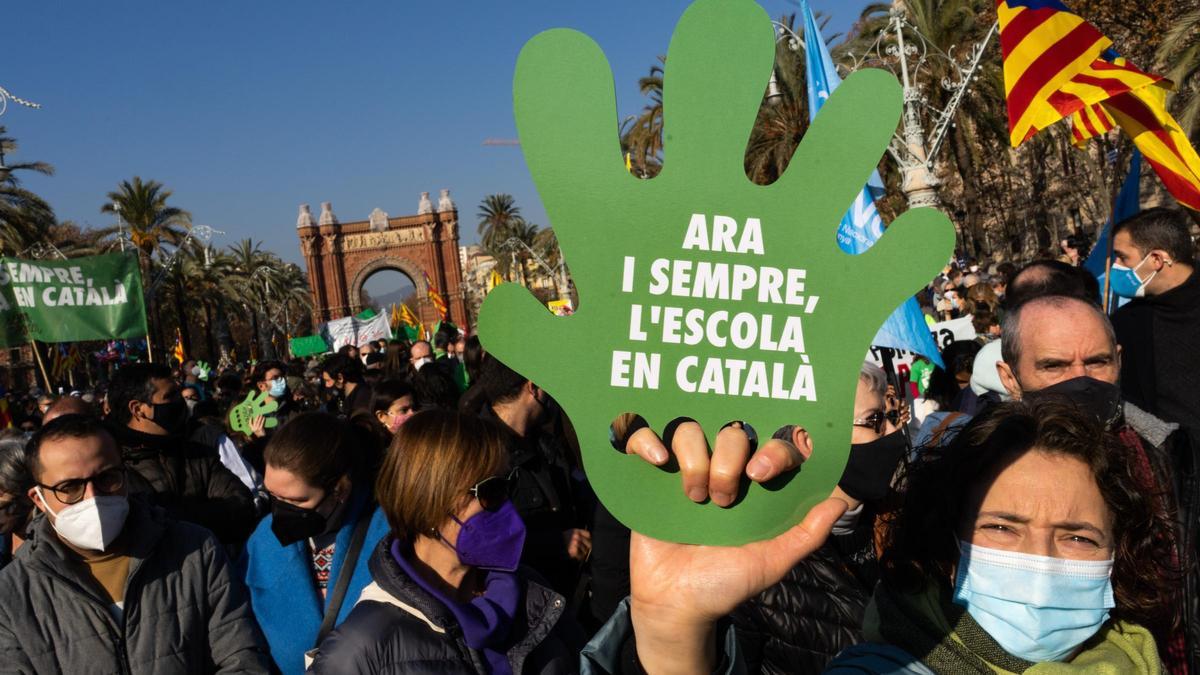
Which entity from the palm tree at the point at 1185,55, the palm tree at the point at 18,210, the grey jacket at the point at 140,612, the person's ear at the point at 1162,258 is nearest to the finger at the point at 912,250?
the grey jacket at the point at 140,612

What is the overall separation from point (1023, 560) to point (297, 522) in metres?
2.20

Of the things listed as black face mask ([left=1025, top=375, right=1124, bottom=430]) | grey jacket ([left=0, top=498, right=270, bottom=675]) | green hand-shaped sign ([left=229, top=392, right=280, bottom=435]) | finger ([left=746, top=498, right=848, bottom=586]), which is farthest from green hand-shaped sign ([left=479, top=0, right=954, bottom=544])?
green hand-shaped sign ([left=229, top=392, right=280, bottom=435])

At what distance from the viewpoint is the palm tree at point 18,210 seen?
2131cm

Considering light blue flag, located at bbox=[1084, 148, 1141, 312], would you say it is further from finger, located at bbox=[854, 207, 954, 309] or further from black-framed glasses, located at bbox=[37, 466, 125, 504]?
black-framed glasses, located at bbox=[37, 466, 125, 504]

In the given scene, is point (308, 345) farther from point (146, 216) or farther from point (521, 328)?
point (521, 328)

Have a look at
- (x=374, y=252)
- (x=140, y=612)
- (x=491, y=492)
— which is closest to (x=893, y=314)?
(x=491, y=492)

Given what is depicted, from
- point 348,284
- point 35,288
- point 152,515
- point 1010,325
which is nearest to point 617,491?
point 1010,325

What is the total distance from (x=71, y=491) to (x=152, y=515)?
0.24 meters

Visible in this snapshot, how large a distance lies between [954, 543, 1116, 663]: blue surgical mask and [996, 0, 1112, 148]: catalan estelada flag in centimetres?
347

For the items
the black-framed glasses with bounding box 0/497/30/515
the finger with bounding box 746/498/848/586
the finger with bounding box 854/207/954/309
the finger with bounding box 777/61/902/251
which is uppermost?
the finger with bounding box 777/61/902/251

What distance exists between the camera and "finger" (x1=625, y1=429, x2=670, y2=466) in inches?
57.1

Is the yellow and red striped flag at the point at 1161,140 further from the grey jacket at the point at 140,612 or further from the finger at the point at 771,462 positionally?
the grey jacket at the point at 140,612

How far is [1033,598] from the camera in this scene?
5.57 ft

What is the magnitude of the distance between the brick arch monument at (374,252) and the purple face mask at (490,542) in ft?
211
